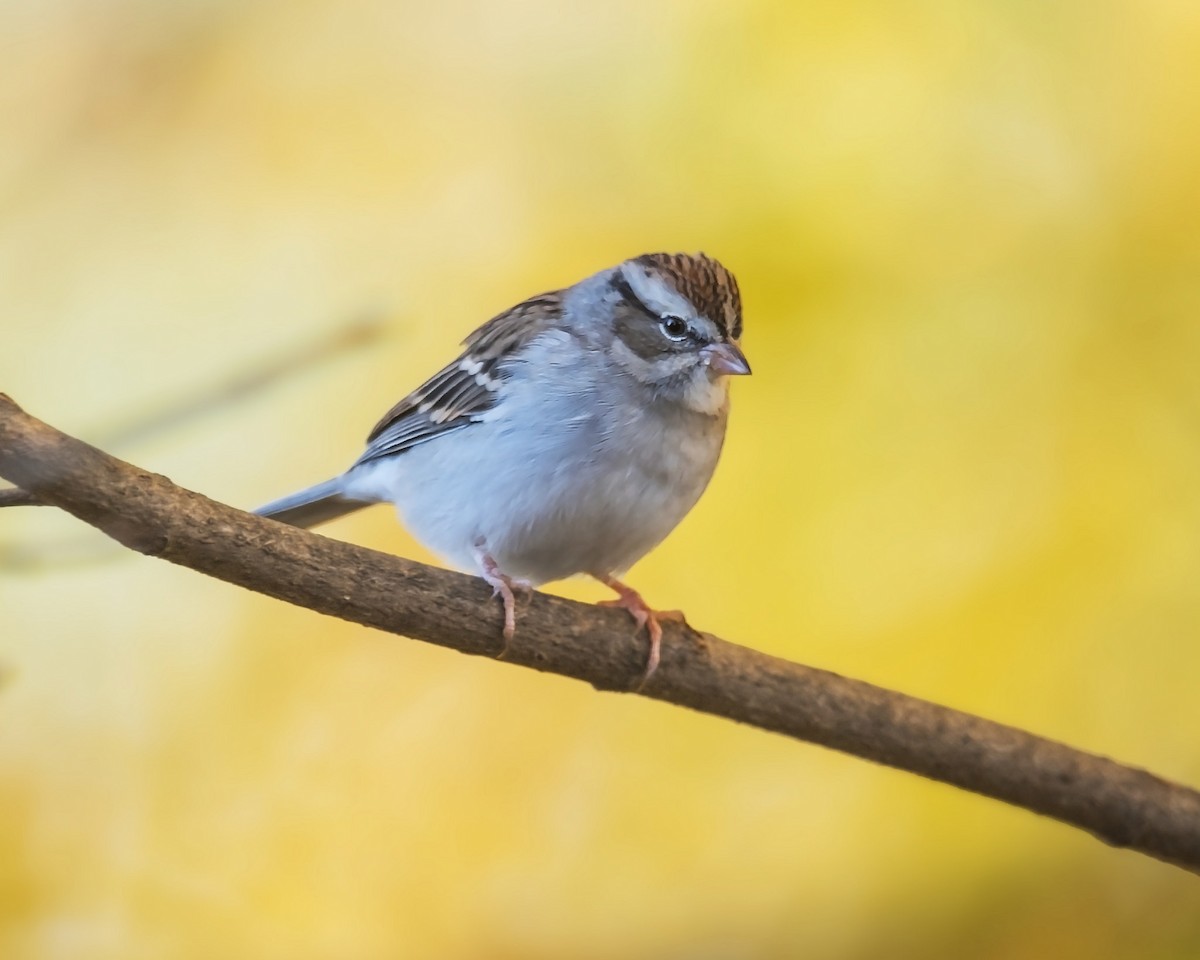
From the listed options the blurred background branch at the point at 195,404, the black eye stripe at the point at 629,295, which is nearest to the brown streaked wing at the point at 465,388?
the black eye stripe at the point at 629,295

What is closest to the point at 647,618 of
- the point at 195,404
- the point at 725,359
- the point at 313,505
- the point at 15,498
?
the point at 725,359

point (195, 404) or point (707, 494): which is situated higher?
point (707, 494)

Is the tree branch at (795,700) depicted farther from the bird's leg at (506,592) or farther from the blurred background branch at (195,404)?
the blurred background branch at (195,404)

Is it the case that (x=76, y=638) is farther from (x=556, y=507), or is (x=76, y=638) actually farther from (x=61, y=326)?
(x=556, y=507)

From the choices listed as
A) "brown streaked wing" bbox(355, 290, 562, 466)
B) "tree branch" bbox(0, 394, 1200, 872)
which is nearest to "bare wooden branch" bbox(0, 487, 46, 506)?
"tree branch" bbox(0, 394, 1200, 872)

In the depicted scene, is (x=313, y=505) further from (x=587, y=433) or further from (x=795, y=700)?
(x=795, y=700)

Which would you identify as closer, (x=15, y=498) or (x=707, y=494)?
(x=15, y=498)

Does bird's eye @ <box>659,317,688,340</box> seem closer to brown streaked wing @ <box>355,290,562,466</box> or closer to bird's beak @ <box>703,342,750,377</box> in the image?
bird's beak @ <box>703,342,750,377</box>
